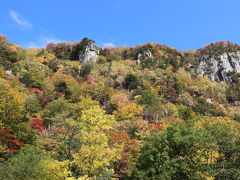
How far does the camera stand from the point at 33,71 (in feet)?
195

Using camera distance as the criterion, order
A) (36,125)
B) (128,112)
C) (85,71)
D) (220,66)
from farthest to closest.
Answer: (220,66) → (85,71) → (128,112) → (36,125)

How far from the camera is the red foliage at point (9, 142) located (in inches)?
989

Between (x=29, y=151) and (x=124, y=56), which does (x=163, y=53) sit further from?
(x=29, y=151)

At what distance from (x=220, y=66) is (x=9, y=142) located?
73628mm

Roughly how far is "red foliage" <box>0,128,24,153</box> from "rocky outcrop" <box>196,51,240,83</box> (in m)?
69.2

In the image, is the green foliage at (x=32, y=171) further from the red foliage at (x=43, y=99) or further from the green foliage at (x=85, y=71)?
the green foliage at (x=85, y=71)

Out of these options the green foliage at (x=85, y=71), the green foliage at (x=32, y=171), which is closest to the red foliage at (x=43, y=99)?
the green foliage at (x=85, y=71)

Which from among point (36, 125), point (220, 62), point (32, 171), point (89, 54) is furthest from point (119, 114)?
point (220, 62)

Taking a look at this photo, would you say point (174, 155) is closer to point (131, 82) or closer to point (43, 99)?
point (43, 99)

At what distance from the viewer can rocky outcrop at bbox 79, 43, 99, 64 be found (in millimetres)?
80750

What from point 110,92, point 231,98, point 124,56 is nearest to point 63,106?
point 110,92

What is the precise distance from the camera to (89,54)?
8144 centimetres

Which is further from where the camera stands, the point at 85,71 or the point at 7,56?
the point at 85,71

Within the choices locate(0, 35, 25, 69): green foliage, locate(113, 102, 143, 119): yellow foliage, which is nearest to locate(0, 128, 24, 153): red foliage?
locate(113, 102, 143, 119): yellow foliage
